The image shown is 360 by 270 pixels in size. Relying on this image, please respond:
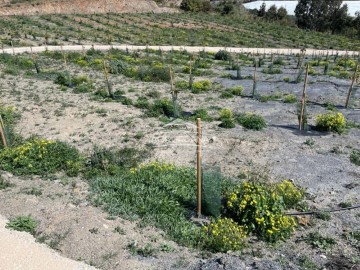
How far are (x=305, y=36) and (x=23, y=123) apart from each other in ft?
152

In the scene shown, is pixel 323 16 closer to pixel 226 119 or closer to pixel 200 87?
pixel 200 87

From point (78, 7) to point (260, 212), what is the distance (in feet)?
183

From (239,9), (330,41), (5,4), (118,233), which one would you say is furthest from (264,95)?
(239,9)

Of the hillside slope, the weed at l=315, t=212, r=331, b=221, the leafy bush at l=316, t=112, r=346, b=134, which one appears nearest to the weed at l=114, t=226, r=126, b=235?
the weed at l=315, t=212, r=331, b=221

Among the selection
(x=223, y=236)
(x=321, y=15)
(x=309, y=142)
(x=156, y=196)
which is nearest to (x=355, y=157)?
(x=309, y=142)

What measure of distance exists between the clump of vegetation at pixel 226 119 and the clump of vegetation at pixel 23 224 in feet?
25.7

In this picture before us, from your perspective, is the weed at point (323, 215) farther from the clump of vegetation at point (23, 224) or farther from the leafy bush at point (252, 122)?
the clump of vegetation at point (23, 224)

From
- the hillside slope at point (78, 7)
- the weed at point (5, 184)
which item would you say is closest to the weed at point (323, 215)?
the weed at point (5, 184)

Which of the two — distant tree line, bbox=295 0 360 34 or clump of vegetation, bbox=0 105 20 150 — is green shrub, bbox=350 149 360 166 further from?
distant tree line, bbox=295 0 360 34

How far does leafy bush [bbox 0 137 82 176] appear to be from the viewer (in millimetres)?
10578

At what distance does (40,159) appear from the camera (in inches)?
429

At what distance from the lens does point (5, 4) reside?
53.8 meters

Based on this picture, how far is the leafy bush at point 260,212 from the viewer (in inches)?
316

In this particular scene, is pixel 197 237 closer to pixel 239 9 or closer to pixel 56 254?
pixel 56 254
